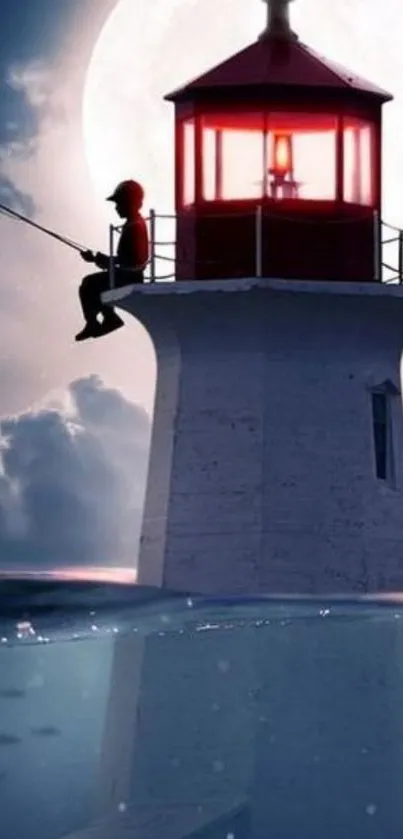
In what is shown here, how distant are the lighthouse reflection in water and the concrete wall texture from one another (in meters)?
1.13

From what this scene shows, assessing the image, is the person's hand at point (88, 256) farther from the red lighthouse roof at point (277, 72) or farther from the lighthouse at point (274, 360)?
the red lighthouse roof at point (277, 72)

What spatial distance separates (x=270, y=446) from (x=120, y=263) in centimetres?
162

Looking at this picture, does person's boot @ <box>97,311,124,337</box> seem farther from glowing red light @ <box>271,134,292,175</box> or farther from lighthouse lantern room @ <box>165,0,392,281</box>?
glowing red light @ <box>271,134,292,175</box>

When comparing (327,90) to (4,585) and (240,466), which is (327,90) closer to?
(240,466)

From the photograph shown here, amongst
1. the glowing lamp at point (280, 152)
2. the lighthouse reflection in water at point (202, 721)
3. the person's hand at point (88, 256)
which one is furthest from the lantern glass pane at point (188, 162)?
the lighthouse reflection in water at point (202, 721)

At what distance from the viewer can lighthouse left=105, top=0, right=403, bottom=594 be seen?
82.3ft

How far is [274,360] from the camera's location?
25250 mm

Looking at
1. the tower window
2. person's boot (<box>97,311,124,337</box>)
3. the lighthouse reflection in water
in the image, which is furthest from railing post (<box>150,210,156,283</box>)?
the lighthouse reflection in water

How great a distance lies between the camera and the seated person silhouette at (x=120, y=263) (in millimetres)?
25703

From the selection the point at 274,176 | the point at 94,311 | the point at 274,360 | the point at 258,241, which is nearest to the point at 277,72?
the point at 274,176

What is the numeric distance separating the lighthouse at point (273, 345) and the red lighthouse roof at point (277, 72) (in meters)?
0.01

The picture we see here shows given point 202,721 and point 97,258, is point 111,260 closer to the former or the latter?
point 97,258

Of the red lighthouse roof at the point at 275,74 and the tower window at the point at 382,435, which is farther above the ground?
the red lighthouse roof at the point at 275,74

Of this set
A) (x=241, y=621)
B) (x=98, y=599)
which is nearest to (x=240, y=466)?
(x=241, y=621)
